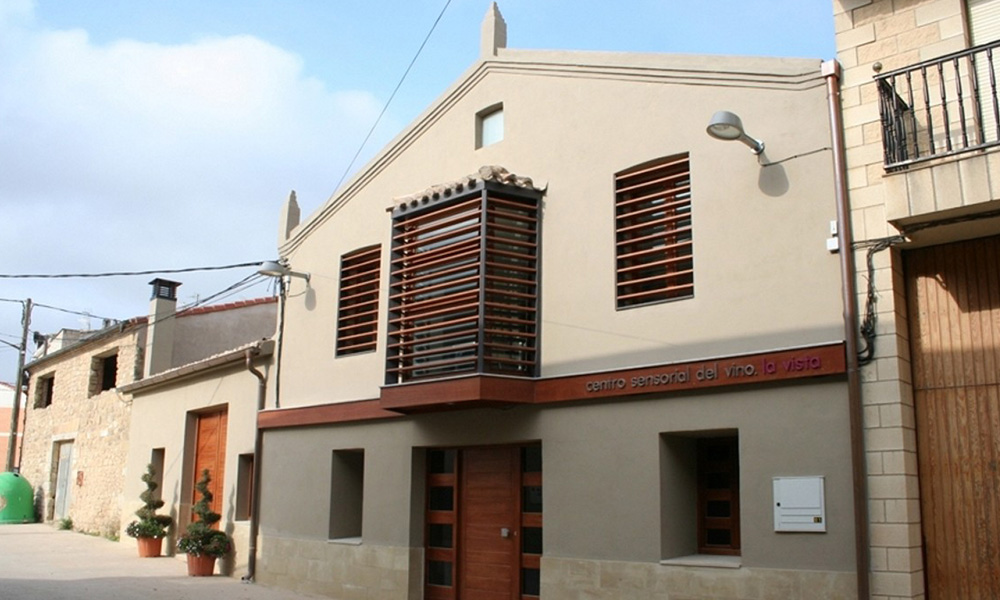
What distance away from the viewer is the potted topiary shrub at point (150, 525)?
17.4 m

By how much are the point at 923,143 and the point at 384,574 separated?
8.22 m

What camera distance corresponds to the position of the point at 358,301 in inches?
547

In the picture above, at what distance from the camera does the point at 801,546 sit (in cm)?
827

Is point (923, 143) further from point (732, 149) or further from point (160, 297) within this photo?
point (160, 297)

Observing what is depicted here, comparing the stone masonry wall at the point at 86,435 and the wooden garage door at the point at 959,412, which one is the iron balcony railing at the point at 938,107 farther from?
the stone masonry wall at the point at 86,435

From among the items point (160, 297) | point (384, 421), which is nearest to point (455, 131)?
point (384, 421)

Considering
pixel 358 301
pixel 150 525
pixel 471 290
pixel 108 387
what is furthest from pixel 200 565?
pixel 108 387

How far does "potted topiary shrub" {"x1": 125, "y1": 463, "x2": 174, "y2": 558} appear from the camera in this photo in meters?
17.4

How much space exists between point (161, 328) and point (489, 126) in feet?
41.8

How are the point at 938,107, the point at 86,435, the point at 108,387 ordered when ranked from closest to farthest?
the point at 938,107, the point at 86,435, the point at 108,387

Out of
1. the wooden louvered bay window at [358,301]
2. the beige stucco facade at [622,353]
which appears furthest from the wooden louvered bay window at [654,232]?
the wooden louvered bay window at [358,301]

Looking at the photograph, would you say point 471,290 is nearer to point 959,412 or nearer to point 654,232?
point 654,232

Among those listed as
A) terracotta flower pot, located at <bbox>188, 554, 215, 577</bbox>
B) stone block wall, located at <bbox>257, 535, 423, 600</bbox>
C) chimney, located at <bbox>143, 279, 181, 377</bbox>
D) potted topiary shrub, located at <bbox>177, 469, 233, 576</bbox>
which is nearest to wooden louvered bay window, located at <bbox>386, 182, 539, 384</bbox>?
stone block wall, located at <bbox>257, 535, 423, 600</bbox>

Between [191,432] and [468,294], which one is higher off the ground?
[468,294]
